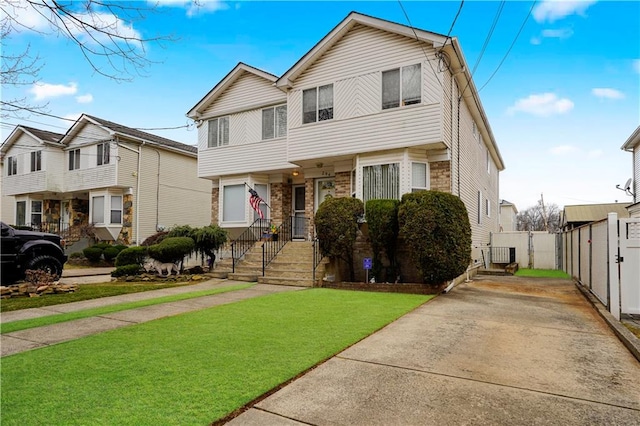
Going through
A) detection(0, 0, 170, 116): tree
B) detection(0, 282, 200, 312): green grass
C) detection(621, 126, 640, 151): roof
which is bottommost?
detection(0, 282, 200, 312): green grass

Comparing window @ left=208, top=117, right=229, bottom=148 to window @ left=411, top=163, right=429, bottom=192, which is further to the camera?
window @ left=208, top=117, right=229, bottom=148

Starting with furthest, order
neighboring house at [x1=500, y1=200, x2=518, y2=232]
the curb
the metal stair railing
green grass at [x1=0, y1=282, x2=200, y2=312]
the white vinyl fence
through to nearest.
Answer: neighboring house at [x1=500, y1=200, x2=518, y2=232], the metal stair railing, green grass at [x1=0, y1=282, x2=200, y2=312], the white vinyl fence, the curb

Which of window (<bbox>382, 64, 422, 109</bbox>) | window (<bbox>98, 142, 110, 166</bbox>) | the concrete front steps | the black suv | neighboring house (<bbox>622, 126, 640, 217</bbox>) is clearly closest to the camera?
the black suv

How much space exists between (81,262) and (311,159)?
47.7 feet

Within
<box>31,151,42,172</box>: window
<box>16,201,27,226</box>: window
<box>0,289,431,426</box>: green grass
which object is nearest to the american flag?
<box>0,289,431,426</box>: green grass

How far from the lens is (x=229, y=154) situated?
16922 millimetres

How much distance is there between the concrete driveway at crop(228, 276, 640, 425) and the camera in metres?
2.96

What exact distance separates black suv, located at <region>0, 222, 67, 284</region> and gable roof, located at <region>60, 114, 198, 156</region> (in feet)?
39.5


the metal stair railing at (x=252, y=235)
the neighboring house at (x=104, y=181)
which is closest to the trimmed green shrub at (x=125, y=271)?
the metal stair railing at (x=252, y=235)

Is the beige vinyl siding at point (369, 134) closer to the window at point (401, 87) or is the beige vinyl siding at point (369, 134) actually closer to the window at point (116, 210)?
the window at point (401, 87)

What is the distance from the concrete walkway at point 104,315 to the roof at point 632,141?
1935 cm

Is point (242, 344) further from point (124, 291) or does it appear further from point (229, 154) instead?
point (229, 154)

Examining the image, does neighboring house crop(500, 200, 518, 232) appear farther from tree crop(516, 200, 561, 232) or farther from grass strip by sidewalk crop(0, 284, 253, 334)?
grass strip by sidewalk crop(0, 284, 253, 334)

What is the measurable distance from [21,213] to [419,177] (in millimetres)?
29322
